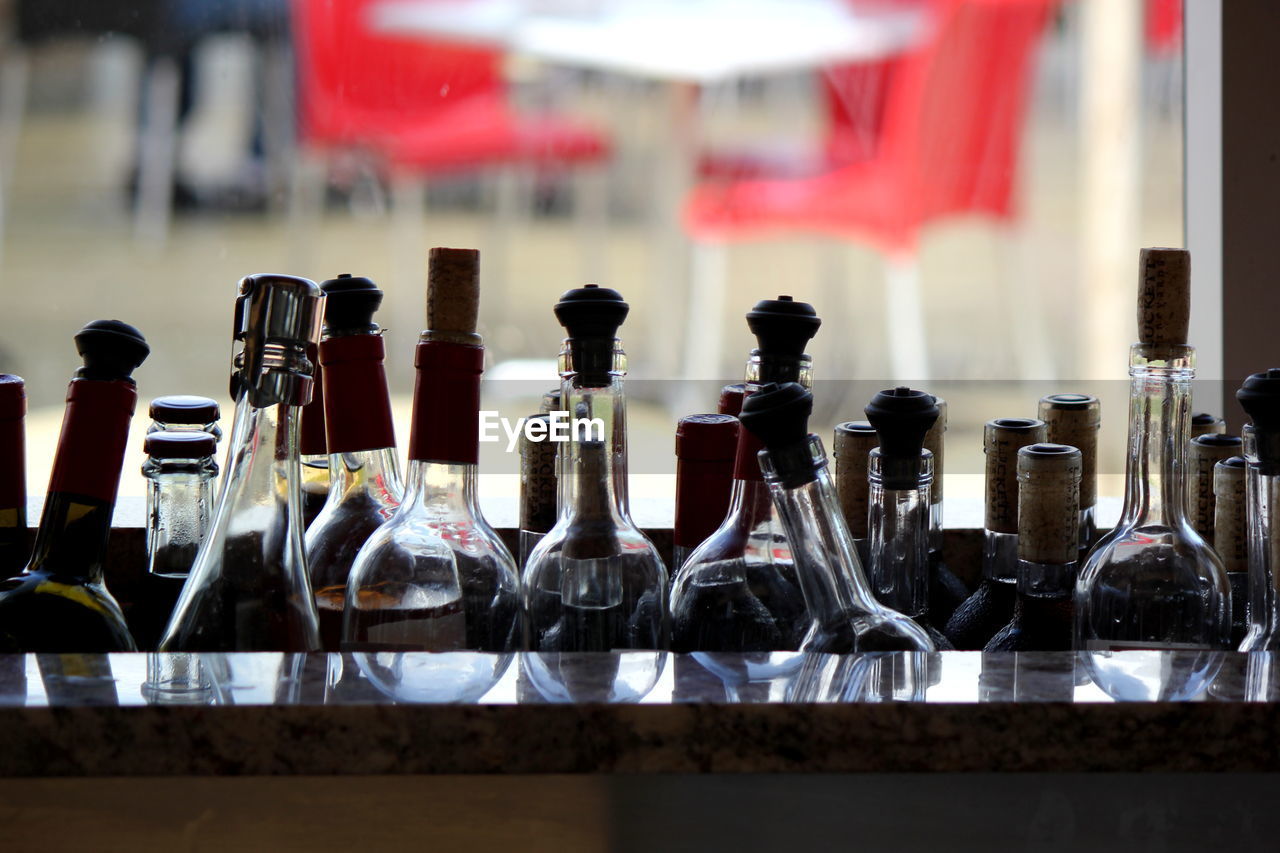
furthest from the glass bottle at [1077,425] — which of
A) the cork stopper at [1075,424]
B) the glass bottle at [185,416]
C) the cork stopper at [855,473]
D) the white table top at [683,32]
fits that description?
the white table top at [683,32]

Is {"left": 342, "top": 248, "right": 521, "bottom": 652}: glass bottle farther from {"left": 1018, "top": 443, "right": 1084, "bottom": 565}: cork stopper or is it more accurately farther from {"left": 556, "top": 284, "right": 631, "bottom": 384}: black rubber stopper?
{"left": 1018, "top": 443, "right": 1084, "bottom": 565}: cork stopper

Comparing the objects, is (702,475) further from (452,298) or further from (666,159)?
(666,159)

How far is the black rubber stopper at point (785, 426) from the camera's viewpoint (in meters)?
0.47

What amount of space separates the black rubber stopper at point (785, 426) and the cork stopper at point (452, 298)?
0.45 ft

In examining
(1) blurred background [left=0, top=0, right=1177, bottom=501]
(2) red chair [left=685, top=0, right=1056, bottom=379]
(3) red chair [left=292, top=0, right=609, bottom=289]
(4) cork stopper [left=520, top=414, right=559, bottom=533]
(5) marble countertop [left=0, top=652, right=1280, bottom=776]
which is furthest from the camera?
(2) red chair [left=685, top=0, right=1056, bottom=379]

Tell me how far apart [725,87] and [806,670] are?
2.14 m

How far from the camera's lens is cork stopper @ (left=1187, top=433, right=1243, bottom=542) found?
0.69 meters

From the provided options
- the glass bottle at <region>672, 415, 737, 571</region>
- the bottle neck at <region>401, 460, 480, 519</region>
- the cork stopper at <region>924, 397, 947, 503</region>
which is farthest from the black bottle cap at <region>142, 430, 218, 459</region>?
the cork stopper at <region>924, 397, 947, 503</region>

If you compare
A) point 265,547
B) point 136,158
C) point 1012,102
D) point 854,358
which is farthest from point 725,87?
point 265,547

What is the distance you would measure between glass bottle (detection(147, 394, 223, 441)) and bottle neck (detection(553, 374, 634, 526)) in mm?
177

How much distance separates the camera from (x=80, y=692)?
439 mm

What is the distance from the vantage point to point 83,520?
60cm

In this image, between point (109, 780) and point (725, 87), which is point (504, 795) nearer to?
point (109, 780)

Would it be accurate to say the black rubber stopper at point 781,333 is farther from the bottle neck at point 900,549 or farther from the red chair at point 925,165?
the red chair at point 925,165
